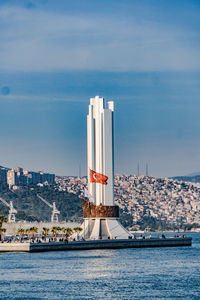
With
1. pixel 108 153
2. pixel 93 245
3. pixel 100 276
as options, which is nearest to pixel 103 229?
pixel 93 245

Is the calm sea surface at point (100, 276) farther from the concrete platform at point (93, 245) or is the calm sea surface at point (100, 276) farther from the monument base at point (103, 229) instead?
the monument base at point (103, 229)

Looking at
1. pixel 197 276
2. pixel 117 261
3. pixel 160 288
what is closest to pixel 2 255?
pixel 117 261

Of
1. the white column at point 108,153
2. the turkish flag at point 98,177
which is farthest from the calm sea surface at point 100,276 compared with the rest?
the white column at point 108,153

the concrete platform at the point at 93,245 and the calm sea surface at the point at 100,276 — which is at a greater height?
the concrete platform at the point at 93,245

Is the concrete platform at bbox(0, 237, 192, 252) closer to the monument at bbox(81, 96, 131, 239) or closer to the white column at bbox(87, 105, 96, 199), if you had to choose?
the monument at bbox(81, 96, 131, 239)

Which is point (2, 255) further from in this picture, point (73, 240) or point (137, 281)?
point (137, 281)

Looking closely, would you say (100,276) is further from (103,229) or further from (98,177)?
(98,177)
